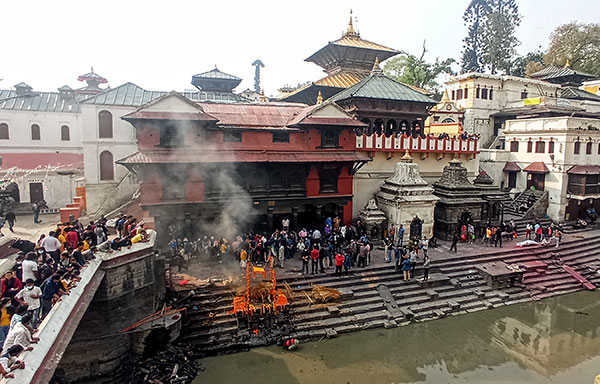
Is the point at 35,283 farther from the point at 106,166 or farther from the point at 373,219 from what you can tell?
the point at 373,219

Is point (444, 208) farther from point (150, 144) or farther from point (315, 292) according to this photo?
point (150, 144)

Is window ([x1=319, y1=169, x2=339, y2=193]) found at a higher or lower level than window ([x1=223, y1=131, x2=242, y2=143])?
lower

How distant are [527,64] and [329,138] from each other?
40.1 m

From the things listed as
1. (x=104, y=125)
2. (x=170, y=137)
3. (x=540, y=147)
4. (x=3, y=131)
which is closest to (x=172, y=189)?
(x=170, y=137)

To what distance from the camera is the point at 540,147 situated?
26.9 m

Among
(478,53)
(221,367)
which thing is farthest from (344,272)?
(478,53)

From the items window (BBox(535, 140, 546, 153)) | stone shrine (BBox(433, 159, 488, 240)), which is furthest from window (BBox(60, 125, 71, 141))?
window (BBox(535, 140, 546, 153))

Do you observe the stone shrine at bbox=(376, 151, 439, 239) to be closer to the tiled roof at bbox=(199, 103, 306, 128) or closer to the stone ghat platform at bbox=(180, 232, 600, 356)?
the stone ghat platform at bbox=(180, 232, 600, 356)

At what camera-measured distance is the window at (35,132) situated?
28062 millimetres

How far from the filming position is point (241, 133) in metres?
17.6

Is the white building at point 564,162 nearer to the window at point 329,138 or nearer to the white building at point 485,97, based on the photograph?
the white building at point 485,97

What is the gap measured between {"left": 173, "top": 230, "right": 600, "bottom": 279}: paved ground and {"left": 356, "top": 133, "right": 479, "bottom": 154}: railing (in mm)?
5894

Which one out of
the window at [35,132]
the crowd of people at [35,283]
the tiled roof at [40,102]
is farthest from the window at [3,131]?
the crowd of people at [35,283]

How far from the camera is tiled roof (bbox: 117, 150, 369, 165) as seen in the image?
609 inches
